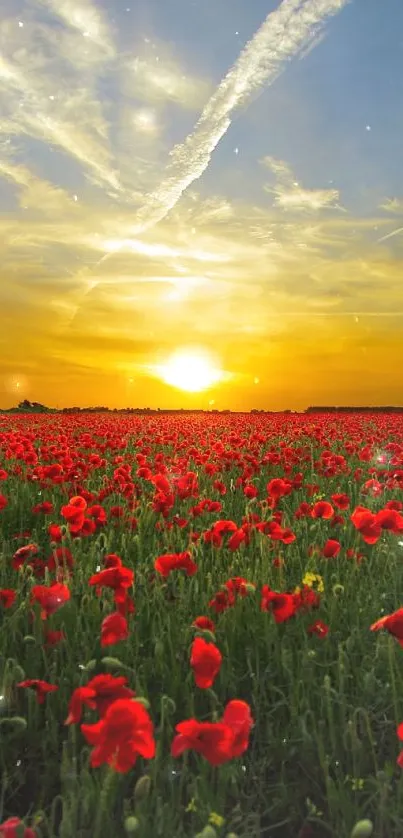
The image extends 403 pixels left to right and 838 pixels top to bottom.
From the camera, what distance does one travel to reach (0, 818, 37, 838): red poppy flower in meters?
1.77

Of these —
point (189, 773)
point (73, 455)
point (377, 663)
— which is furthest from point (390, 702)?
point (73, 455)

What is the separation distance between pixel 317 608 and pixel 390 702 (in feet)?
2.25

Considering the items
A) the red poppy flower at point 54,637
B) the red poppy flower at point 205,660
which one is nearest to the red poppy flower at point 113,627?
the red poppy flower at point 205,660

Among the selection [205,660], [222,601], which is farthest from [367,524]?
[205,660]

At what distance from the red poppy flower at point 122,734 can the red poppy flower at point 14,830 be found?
0.23 meters

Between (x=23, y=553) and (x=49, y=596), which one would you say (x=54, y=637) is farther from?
(x=23, y=553)

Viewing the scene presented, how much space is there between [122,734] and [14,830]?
13.7 inches

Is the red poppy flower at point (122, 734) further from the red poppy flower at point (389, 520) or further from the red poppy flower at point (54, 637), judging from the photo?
the red poppy flower at point (389, 520)

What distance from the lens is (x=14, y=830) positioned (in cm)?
178

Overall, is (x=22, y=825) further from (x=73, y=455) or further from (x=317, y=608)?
(x=73, y=455)

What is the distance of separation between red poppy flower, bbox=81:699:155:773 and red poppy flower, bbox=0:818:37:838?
0.74 feet

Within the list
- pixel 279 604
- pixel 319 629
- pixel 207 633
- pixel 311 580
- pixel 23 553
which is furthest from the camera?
pixel 23 553

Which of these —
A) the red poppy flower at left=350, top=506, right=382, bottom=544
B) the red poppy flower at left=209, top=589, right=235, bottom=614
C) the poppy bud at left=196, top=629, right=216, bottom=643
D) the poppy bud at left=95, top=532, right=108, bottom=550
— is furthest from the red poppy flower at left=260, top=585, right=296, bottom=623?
the poppy bud at left=95, top=532, right=108, bottom=550

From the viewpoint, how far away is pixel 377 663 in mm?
3297
